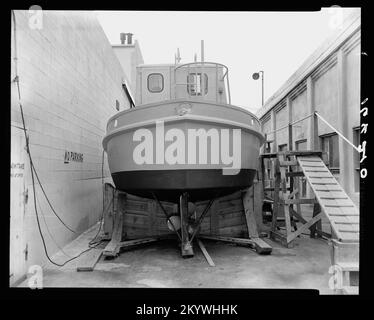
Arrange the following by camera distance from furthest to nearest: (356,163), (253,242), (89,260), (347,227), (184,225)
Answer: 1. (356,163)
2. (253,242)
3. (184,225)
4. (89,260)
5. (347,227)

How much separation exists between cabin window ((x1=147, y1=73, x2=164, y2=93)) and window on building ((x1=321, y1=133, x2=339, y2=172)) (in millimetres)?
3623

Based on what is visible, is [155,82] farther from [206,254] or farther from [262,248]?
[262,248]

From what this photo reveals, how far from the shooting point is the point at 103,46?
7.54 m

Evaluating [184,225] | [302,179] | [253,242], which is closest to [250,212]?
[253,242]

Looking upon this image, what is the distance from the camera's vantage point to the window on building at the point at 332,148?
20.4 ft

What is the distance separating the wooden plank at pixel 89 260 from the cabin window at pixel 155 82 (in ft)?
9.87

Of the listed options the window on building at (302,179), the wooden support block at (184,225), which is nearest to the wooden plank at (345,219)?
the wooden support block at (184,225)

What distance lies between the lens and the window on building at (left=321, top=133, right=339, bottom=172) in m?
6.23

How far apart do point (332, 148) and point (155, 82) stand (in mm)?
3990

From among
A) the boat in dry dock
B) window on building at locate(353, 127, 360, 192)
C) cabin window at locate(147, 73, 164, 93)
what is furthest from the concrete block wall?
window on building at locate(353, 127, 360, 192)

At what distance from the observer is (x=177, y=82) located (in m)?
5.54

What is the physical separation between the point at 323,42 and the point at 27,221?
6.67 m
